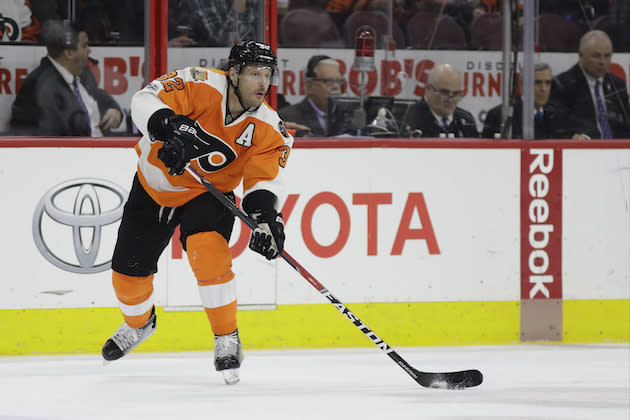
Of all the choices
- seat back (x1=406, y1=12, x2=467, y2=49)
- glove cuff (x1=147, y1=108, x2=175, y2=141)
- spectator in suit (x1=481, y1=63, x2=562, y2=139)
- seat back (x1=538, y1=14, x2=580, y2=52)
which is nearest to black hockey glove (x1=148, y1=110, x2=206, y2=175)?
glove cuff (x1=147, y1=108, x2=175, y2=141)

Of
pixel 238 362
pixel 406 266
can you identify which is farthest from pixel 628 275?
pixel 238 362

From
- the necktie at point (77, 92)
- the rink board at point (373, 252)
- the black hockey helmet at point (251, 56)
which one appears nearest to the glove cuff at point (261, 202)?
the black hockey helmet at point (251, 56)

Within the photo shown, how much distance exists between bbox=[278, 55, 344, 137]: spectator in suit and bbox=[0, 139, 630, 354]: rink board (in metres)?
0.14

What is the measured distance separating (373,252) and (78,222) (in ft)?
3.60

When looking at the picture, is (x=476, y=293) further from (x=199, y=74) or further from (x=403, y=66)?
(x=199, y=74)

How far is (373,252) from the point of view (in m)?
4.00

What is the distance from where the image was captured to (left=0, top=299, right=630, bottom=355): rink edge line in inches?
149

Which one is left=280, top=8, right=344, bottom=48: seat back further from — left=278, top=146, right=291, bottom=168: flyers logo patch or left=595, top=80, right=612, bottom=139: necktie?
left=595, top=80, right=612, bottom=139: necktie

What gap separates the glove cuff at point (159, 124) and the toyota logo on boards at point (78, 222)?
88 cm

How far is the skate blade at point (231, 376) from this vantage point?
3.28m

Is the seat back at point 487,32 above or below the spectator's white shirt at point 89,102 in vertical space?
above

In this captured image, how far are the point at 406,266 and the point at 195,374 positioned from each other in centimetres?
98

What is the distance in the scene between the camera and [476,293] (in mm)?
4078

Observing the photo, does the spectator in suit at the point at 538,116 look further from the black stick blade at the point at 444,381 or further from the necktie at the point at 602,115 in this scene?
the black stick blade at the point at 444,381
